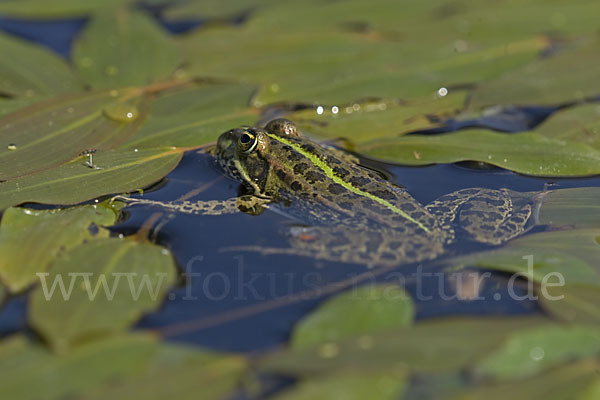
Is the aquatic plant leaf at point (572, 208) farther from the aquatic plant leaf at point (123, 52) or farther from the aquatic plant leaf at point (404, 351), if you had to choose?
the aquatic plant leaf at point (123, 52)

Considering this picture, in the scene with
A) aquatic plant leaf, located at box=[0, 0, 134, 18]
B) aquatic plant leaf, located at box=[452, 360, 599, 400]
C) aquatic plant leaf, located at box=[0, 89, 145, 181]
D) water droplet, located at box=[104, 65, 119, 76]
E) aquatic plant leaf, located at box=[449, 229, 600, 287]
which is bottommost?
aquatic plant leaf, located at box=[452, 360, 599, 400]

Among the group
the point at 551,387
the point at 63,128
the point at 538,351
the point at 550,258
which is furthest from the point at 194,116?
the point at 551,387

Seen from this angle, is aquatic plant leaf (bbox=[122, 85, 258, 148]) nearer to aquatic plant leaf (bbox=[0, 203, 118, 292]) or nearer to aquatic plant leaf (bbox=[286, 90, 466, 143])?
aquatic plant leaf (bbox=[286, 90, 466, 143])

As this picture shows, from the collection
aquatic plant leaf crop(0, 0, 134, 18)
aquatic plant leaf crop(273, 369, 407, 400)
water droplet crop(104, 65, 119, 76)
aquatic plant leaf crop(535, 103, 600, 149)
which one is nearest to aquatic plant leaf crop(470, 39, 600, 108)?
aquatic plant leaf crop(535, 103, 600, 149)

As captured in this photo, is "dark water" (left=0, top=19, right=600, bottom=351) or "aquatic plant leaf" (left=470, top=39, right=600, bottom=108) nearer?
"dark water" (left=0, top=19, right=600, bottom=351)

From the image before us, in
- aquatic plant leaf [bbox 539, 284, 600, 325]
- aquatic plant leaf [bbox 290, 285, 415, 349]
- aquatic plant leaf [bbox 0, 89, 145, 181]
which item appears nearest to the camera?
aquatic plant leaf [bbox 290, 285, 415, 349]

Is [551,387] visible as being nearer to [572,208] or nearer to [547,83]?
[572,208]

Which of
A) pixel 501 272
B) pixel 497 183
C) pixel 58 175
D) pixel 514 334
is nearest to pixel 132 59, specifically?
pixel 58 175
